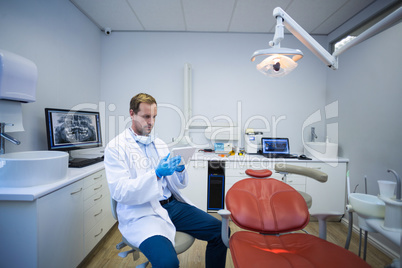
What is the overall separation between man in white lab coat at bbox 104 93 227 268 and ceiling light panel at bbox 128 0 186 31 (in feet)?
4.81

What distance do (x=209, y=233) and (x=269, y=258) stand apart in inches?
17.6

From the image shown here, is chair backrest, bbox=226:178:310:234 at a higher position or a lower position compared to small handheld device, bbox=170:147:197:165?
lower

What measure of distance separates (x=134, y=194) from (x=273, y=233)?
3.07ft

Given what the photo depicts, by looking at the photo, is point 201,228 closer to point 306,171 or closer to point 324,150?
point 306,171

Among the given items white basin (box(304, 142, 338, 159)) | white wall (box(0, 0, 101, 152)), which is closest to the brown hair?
white wall (box(0, 0, 101, 152))

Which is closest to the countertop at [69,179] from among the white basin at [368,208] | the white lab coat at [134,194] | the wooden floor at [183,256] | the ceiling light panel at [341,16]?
the white lab coat at [134,194]

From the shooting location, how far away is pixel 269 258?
1.00 m

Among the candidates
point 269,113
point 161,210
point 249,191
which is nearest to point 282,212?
point 249,191

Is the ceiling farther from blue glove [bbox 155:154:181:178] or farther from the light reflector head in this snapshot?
blue glove [bbox 155:154:181:178]

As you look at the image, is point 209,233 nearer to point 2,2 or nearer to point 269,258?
point 269,258

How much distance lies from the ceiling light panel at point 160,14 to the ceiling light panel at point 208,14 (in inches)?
4.0

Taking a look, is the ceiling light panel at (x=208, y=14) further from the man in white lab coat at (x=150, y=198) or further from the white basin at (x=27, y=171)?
the white basin at (x=27, y=171)

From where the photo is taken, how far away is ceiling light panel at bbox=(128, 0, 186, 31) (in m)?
2.25

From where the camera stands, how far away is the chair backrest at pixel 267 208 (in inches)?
50.8
